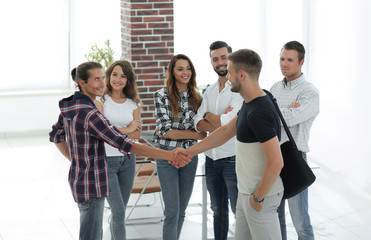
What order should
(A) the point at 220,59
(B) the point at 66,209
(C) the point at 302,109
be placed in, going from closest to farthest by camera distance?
(C) the point at 302,109 → (A) the point at 220,59 → (B) the point at 66,209

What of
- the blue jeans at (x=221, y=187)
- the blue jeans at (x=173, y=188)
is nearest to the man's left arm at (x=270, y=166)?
the blue jeans at (x=221, y=187)

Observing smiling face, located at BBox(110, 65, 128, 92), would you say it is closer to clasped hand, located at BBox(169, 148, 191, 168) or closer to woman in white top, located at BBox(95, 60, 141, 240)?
woman in white top, located at BBox(95, 60, 141, 240)

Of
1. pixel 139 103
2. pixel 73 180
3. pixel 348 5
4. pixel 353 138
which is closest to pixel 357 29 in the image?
pixel 348 5

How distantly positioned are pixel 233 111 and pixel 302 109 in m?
0.48

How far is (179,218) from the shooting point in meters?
4.64

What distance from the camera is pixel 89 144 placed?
11.8 feet

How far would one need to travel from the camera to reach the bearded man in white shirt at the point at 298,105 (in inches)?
167

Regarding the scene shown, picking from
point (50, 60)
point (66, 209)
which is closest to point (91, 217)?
point (66, 209)

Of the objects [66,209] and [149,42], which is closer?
[66,209]

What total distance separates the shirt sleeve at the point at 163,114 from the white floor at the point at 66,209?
55.9 inches

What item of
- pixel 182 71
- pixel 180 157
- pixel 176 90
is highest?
pixel 182 71

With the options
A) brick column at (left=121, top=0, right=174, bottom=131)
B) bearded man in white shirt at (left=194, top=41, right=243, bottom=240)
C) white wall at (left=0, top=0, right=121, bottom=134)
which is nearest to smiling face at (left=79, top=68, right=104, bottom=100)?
bearded man in white shirt at (left=194, top=41, right=243, bottom=240)

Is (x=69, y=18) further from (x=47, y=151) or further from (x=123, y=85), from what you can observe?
(x=123, y=85)

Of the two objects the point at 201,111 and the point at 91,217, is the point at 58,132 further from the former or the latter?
the point at 201,111
